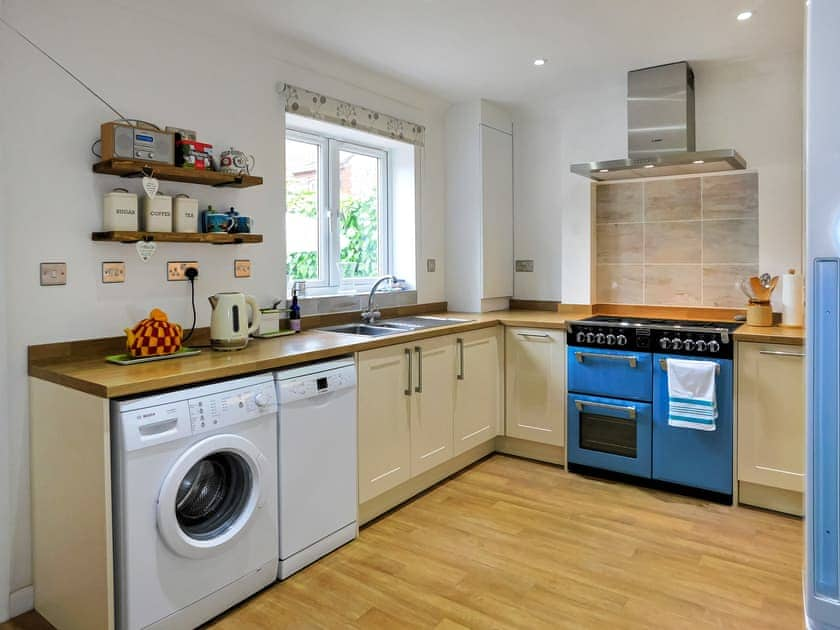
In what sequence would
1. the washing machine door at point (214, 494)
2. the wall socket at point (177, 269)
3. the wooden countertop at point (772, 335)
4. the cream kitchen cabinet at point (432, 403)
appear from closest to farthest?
the washing machine door at point (214, 494) < the wall socket at point (177, 269) < the wooden countertop at point (772, 335) < the cream kitchen cabinet at point (432, 403)

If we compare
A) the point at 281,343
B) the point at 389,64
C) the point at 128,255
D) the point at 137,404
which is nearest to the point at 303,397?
the point at 281,343

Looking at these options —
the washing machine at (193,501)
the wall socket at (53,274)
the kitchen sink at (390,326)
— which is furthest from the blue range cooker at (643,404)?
the wall socket at (53,274)

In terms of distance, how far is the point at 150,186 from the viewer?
7.73 ft

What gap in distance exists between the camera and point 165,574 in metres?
1.92

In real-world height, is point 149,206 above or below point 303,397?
above

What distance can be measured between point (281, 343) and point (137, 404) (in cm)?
95

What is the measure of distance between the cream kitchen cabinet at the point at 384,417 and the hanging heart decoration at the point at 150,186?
3.58 feet

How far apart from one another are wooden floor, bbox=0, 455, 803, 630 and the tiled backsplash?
4.27ft

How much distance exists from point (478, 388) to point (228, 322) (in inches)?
65.2

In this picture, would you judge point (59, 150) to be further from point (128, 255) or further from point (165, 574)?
point (165, 574)

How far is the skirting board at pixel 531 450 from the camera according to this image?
3664mm

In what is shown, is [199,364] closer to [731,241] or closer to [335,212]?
[335,212]

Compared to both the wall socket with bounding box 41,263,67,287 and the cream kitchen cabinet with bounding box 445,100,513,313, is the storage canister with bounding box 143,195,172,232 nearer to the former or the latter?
the wall socket with bounding box 41,263,67,287

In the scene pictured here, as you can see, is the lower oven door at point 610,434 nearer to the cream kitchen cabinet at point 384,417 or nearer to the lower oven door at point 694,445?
the lower oven door at point 694,445
